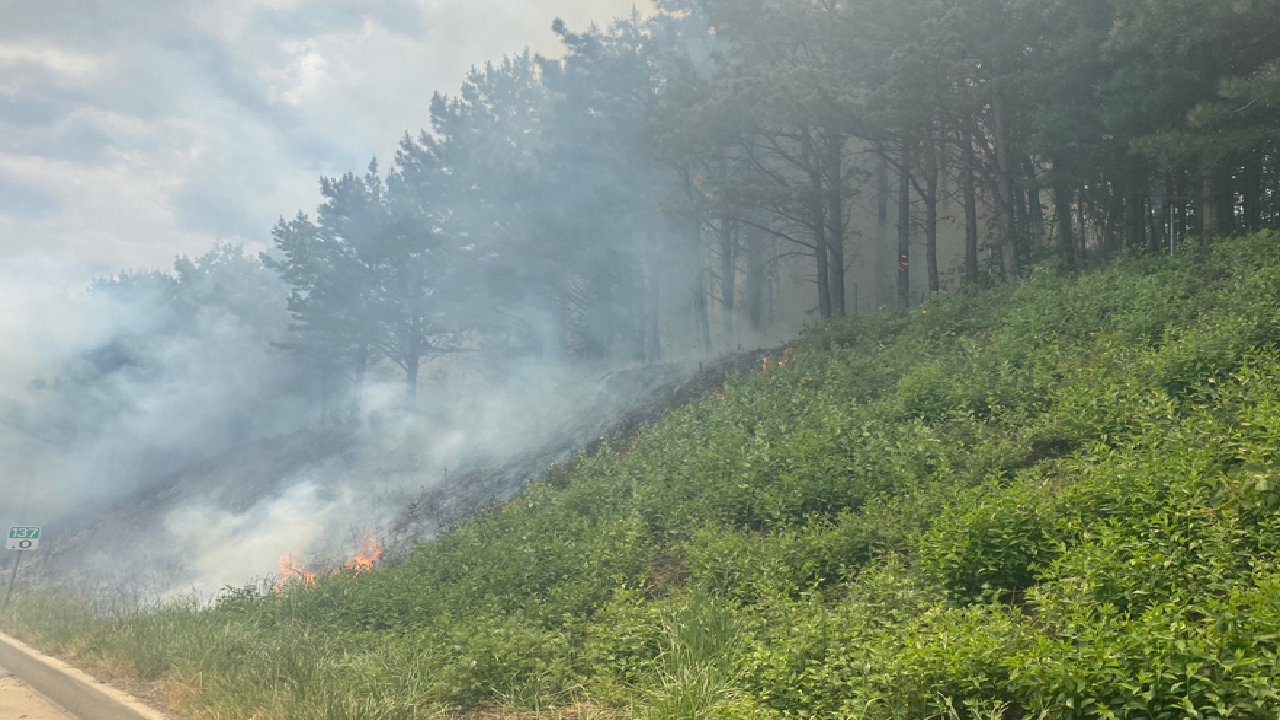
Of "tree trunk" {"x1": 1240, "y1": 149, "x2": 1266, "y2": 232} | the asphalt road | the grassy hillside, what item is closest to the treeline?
"tree trunk" {"x1": 1240, "y1": 149, "x2": 1266, "y2": 232}

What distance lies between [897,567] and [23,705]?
30.3 feet

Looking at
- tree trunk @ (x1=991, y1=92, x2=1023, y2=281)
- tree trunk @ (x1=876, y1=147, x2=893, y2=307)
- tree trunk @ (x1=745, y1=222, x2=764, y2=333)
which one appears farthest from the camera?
tree trunk @ (x1=745, y1=222, x2=764, y2=333)

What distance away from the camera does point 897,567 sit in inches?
282

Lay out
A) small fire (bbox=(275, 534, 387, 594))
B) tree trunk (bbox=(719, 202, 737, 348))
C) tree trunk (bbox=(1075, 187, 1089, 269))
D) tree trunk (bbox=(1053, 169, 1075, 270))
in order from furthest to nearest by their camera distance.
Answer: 1. tree trunk (bbox=(719, 202, 737, 348))
2. small fire (bbox=(275, 534, 387, 594))
3. tree trunk (bbox=(1075, 187, 1089, 269))
4. tree trunk (bbox=(1053, 169, 1075, 270))

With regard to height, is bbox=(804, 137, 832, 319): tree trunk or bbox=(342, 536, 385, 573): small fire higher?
bbox=(804, 137, 832, 319): tree trunk

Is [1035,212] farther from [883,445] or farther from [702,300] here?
[883,445]

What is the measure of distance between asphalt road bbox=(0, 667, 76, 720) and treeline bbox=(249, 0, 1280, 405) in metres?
16.5

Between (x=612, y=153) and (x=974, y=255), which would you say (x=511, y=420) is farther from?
(x=974, y=255)

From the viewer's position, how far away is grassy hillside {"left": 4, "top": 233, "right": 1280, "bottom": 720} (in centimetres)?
478

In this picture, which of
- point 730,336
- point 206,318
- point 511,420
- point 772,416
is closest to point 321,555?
point 511,420

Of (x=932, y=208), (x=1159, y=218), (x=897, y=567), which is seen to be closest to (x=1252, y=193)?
(x=1159, y=218)

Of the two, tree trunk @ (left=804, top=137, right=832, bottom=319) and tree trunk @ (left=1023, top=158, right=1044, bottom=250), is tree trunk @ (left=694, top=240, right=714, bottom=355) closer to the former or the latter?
tree trunk @ (left=804, top=137, right=832, bottom=319)

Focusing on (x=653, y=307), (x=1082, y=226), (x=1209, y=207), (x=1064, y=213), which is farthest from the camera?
(x=653, y=307)

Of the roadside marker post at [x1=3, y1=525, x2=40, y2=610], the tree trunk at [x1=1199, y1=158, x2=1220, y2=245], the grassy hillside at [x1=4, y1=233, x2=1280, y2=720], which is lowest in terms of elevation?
the roadside marker post at [x1=3, y1=525, x2=40, y2=610]
